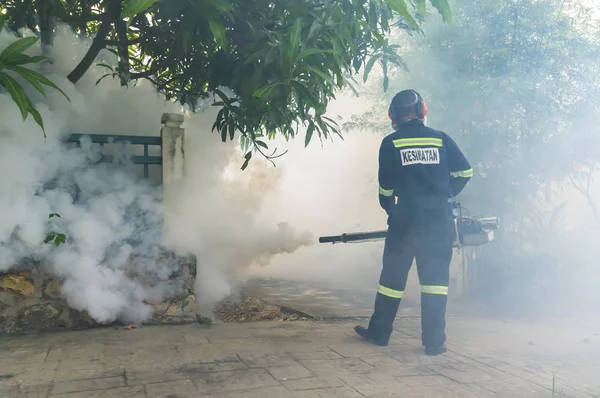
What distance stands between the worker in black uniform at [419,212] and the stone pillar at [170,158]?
2.07m

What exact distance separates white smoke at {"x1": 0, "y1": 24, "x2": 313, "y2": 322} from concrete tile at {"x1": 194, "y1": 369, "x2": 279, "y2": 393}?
180 cm

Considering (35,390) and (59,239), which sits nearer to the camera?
(35,390)

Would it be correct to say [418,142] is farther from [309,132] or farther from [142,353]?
[142,353]

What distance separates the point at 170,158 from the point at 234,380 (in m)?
2.62

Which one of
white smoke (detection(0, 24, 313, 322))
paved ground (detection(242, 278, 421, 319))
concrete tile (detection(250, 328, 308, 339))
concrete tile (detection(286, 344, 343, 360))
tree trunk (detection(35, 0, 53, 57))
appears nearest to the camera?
concrete tile (detection(286, 344, 343, 360))

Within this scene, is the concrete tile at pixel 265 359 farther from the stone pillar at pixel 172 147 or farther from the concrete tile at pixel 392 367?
the stone pillar at pixel 172 147

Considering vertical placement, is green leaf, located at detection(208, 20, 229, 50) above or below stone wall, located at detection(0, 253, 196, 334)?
above

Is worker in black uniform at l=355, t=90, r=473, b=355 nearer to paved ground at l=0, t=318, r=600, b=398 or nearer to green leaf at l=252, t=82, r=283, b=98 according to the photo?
paved ground at l=0, t=318, r=600, b=398

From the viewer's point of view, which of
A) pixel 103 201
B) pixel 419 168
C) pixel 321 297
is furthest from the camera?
pixel 321 297

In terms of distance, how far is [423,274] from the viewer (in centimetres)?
434

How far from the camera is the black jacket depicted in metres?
4.33

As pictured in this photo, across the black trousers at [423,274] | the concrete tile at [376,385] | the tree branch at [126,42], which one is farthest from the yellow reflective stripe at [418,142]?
the tree branch at [126,42]

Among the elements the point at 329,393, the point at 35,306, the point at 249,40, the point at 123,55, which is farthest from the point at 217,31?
the point at 35,306

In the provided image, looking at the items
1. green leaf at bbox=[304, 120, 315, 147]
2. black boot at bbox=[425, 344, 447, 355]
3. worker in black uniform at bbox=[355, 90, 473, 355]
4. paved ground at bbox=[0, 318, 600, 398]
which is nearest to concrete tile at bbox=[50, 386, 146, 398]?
paved ground at bbox=[0, 318, 600, 398]
